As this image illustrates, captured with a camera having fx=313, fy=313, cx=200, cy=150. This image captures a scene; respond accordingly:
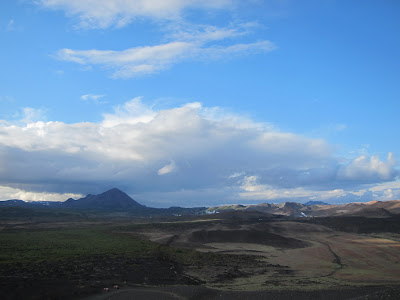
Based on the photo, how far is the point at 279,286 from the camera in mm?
31578

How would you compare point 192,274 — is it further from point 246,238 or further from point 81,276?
point 246,238

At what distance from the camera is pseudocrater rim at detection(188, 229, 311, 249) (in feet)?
263

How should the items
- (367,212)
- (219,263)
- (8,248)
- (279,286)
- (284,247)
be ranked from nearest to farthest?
(279,286) → (219,263) → (8,248) → (284,247) → (367,212)

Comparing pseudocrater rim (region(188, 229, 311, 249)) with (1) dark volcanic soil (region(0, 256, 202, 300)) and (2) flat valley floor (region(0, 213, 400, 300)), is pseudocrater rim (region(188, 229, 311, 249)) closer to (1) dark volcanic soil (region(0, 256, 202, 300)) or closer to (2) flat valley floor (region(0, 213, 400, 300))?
(2) flat valley floor (region(0, 213, 400, 300))

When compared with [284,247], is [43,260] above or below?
above

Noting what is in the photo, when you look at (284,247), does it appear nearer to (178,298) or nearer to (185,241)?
(185,241)

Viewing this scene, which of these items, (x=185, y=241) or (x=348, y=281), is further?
(x=185, y=241)

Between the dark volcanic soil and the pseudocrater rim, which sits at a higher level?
the dark volcanic soil

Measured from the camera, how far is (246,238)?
8600 cm

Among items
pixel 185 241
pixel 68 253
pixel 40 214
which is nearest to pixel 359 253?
pixel 185 241

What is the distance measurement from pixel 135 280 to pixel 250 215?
487 feet

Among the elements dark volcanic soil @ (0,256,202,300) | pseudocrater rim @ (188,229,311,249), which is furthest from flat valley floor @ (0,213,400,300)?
pseudocrater rim @ (188,229,311,249)

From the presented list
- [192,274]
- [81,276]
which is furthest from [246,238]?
[81,276]

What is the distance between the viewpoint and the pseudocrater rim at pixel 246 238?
80.2 meters
